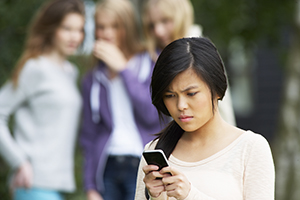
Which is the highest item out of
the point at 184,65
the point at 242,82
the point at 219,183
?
the point at 184,65

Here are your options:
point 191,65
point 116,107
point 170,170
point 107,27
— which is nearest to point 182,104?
point 191,65

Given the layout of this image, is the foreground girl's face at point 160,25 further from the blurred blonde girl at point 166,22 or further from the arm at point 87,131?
the arm at point 87,131

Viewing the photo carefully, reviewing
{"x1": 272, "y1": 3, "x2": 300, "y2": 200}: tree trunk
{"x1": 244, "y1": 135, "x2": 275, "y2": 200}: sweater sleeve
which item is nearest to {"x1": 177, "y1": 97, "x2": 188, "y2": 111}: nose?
{"x1": 244, "y1": 135, "x2": 275, "y2": 200}: sweater sleeve

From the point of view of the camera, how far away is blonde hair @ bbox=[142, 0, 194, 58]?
345 cm

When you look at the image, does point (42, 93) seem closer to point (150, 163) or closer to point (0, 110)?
point (0, 110)

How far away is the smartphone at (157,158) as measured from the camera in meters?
1.78

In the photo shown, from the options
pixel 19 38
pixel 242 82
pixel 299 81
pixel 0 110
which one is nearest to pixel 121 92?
pixel 0 110

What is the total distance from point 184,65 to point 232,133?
35 cm

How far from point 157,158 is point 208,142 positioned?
12.3 inches

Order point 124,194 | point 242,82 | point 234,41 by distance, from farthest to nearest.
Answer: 1. point 242,82
2. point 234,41
3. point 124,194

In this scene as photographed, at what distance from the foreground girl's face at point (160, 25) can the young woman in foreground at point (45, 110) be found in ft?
2.09

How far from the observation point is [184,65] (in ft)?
6.31

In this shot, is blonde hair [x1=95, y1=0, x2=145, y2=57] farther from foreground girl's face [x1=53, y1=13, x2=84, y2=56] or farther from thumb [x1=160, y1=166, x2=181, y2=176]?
thumb [x1=160, y1=166, x2=181, y2=176]

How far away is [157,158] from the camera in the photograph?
5.90 ft
